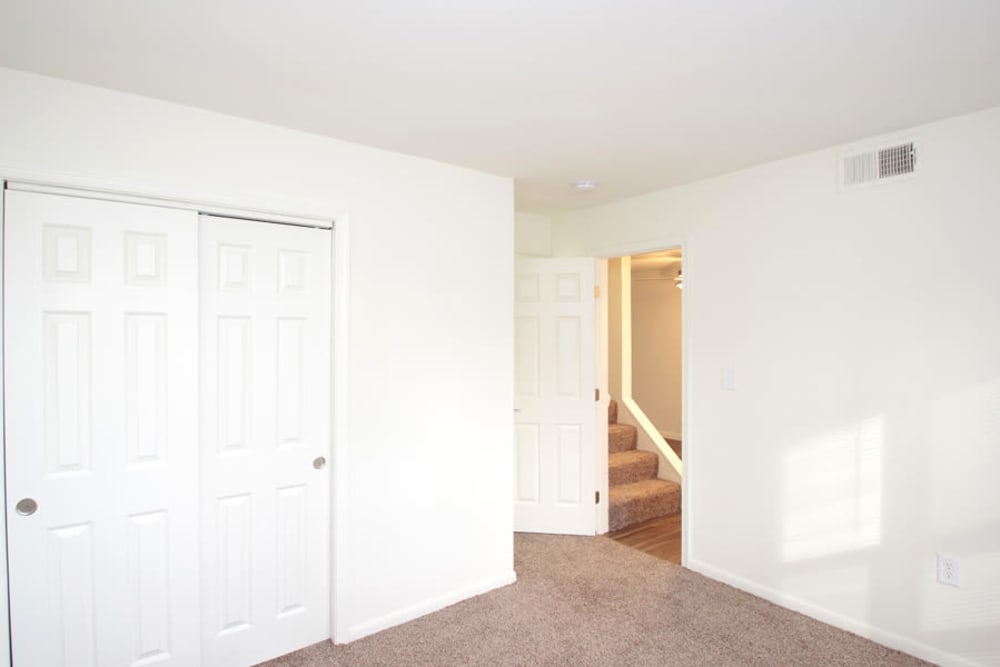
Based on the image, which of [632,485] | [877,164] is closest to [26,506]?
[877,164]

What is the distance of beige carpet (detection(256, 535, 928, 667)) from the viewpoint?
247cm

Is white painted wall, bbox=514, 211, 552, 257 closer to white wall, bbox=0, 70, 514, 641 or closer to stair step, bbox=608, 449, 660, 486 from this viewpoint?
white wall, bbox=0, 70, 514, 641

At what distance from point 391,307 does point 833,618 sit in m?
2.67

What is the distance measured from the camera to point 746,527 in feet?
10.3

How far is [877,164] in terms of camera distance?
258 cm

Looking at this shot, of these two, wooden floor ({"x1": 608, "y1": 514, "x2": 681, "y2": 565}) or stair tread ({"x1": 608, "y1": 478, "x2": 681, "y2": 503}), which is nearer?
wooden floor ({"x1": 608, "y1": 514, "x2": 681, "y2": 565})

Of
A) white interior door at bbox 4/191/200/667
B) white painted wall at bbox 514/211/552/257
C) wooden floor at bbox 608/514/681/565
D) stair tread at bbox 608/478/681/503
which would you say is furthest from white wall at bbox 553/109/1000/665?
white interior door at bbox 4/191/200/667

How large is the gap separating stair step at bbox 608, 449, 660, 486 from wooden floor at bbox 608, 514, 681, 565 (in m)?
0.40

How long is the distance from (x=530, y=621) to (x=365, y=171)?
2384 mm

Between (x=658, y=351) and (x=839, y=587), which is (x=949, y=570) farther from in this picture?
(x=658, y=351)

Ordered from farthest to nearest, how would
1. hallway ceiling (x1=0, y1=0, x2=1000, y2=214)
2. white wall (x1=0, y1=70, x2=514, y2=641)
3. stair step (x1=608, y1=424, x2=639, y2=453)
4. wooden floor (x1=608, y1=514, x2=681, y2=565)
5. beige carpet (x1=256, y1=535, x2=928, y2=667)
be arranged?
stair step (x1=608, y1=424, x2=639, y2=453) < wooden floor (x1=608, y1=514, x2=681, y2=565) < beige carpet (x1=256, y1=535, x2=928, y2=667) < white wall (x1=0, y1=70, x2=514, y2=641) < hallway ceiling (x1=0, y1=0, x2=1000, y2=214)

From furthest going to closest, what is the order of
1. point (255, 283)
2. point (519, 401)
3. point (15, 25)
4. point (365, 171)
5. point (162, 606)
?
point (519, 401), point (365, 171), point (255, 283), point (162, 606), point (15, 25)

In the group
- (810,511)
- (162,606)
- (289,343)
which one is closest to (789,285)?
(810,511)

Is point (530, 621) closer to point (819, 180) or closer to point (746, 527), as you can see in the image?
point (746, 527)
